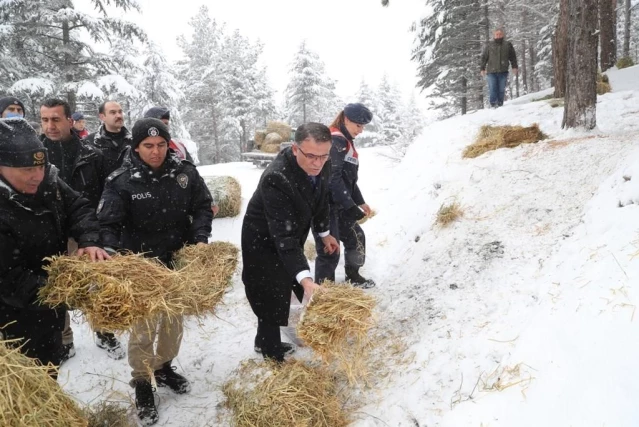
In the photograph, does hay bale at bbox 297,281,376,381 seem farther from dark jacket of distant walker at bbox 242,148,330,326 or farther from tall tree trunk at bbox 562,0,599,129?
tall tree trunk at bbox 562,0,599,129

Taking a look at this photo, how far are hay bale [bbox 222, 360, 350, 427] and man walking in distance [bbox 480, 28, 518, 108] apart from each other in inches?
403

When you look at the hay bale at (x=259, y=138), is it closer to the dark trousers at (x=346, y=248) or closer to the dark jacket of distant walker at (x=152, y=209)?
the dark trousers at (x=346, y=248)

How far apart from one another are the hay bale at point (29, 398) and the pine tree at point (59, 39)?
48.7 feet

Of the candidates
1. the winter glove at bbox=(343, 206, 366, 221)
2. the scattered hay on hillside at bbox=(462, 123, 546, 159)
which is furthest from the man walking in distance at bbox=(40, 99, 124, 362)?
the scattered hay on hillside at bbox=(462, 123, 546, 159)

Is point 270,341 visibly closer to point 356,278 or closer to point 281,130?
point 356,278

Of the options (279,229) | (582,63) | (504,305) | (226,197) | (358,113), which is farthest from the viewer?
(226,197)

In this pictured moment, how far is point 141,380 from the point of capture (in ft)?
11.0

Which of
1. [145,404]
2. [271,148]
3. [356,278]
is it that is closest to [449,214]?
[356,278]

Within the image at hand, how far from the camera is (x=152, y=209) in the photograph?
3326 millimetres

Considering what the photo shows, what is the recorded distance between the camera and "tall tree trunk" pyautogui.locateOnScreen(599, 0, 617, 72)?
12.8 m

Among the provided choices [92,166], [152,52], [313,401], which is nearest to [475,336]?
[313,401]

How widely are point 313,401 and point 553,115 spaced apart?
736 centimetres

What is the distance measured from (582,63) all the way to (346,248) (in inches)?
186

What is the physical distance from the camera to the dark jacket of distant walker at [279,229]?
10.6ft
